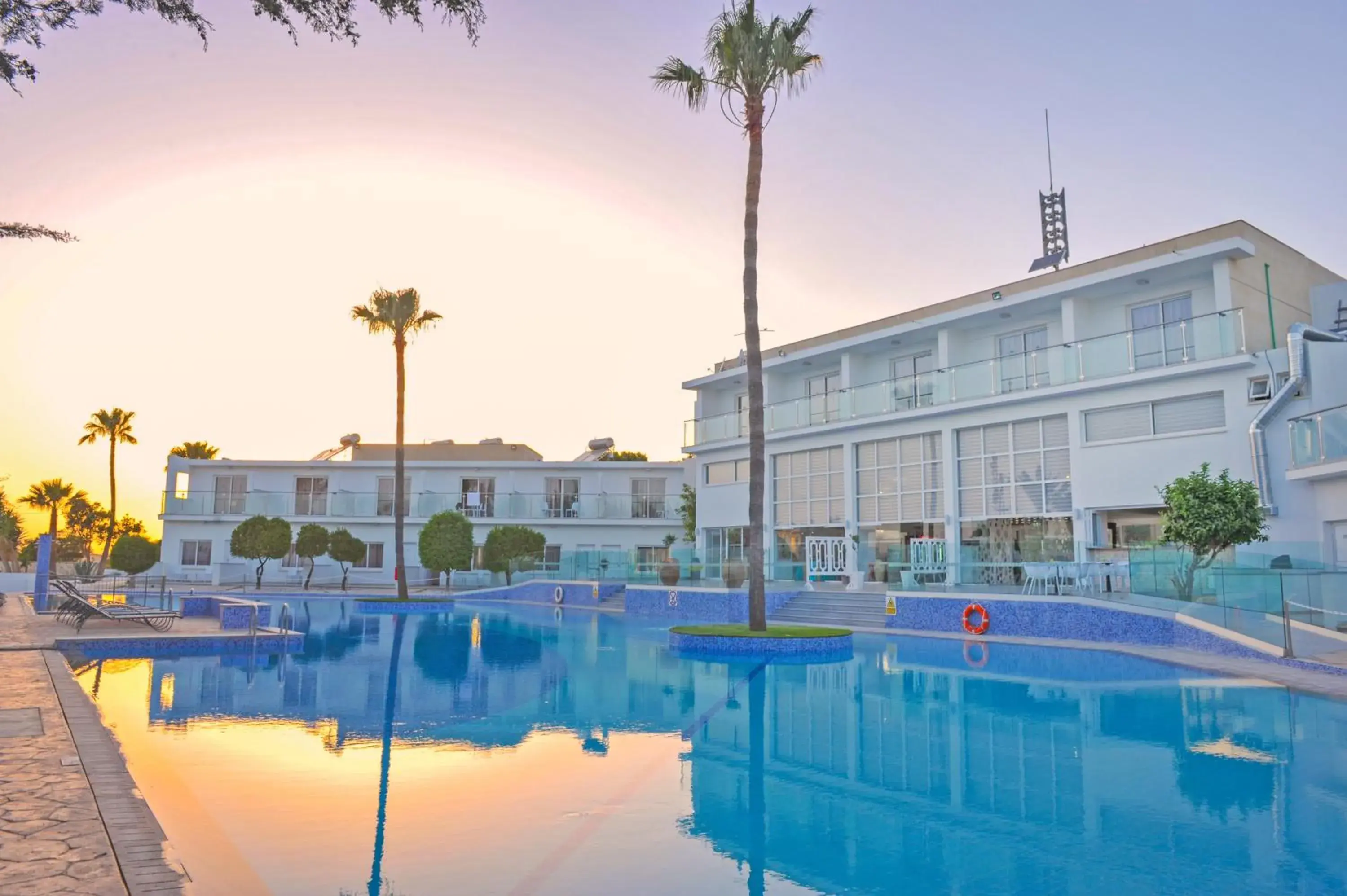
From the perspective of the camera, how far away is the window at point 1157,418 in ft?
65.7

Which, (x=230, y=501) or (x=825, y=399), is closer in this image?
(x=825, y=399)

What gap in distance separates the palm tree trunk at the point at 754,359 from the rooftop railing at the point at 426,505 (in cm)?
2454

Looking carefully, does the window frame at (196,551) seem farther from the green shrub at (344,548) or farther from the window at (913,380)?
the window at (913,380)

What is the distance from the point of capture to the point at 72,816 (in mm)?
4992

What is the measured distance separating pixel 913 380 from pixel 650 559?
9825mm

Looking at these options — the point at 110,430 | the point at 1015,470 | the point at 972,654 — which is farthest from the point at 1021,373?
the point at 110,430

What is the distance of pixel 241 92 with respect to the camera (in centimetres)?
1542

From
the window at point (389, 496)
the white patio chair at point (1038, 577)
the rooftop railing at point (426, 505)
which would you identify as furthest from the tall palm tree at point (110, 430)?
the white patio chair at point (1038, 577)

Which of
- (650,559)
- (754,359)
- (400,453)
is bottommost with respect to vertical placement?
(650,559)

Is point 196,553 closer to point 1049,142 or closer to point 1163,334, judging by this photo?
point 1049,142

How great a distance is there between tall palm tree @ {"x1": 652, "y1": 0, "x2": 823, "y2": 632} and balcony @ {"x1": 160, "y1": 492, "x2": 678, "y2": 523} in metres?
24.7

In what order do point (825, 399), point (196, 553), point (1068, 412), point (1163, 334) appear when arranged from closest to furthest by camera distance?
point (1163, 334) → point (1068, 412) → point (825, 399) → point (196, 553)

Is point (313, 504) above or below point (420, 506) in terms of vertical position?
above

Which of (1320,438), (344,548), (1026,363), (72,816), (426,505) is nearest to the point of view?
(72,816)
